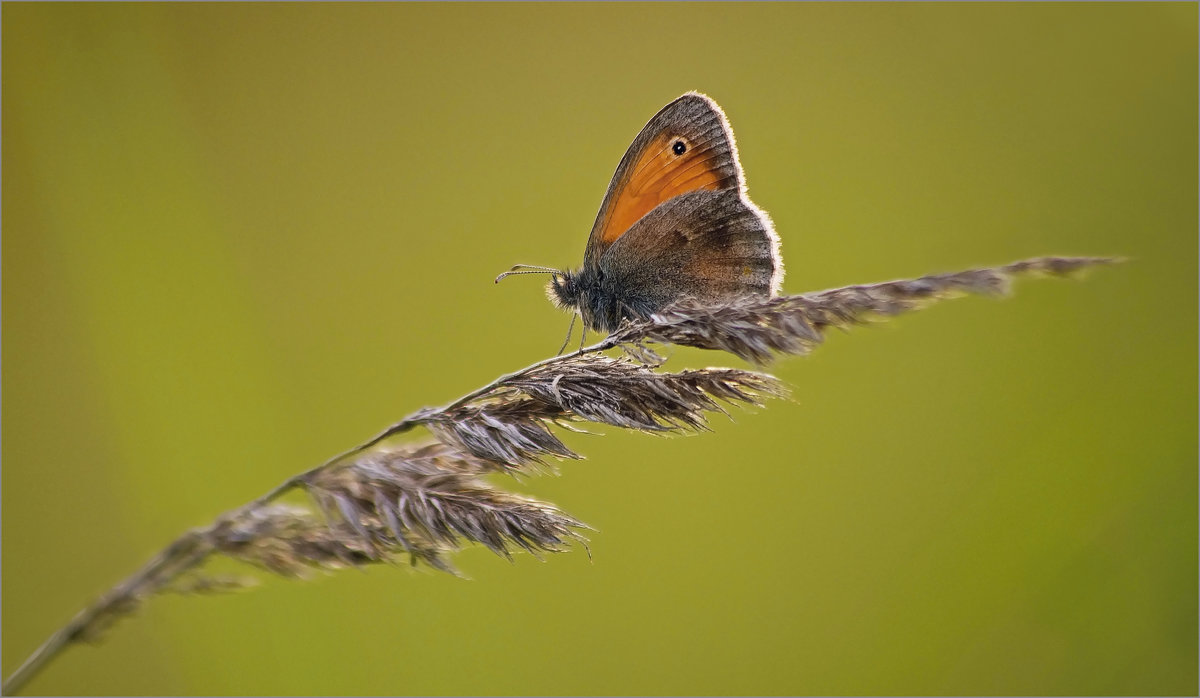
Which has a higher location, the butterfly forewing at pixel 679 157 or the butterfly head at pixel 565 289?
the butterfly forewing at pixel 679 157

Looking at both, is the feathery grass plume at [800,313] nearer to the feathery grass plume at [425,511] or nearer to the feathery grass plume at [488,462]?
the feathery grass plume at [488,462]

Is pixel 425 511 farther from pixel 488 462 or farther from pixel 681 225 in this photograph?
pixel 681 225

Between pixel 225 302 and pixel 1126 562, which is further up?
pixel 225 302

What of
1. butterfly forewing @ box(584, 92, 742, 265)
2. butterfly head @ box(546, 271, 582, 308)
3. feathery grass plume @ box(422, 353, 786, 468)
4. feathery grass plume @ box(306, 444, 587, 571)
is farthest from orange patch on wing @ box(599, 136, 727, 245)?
feathery grass plume @ box(306, 444, 587, 571)

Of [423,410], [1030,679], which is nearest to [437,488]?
[423,410]

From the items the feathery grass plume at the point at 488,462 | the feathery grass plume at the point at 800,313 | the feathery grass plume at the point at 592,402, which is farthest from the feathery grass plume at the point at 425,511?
the feathery grass plume at the point at 800,313

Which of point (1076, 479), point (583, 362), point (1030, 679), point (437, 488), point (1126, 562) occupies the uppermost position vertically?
point (583, 362)

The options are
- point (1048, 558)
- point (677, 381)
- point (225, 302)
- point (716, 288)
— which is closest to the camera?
point (677, 381)

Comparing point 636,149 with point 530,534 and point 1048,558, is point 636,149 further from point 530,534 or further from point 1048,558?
point 1048,558

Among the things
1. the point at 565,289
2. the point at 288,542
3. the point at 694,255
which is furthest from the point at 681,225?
the point at 288,542
